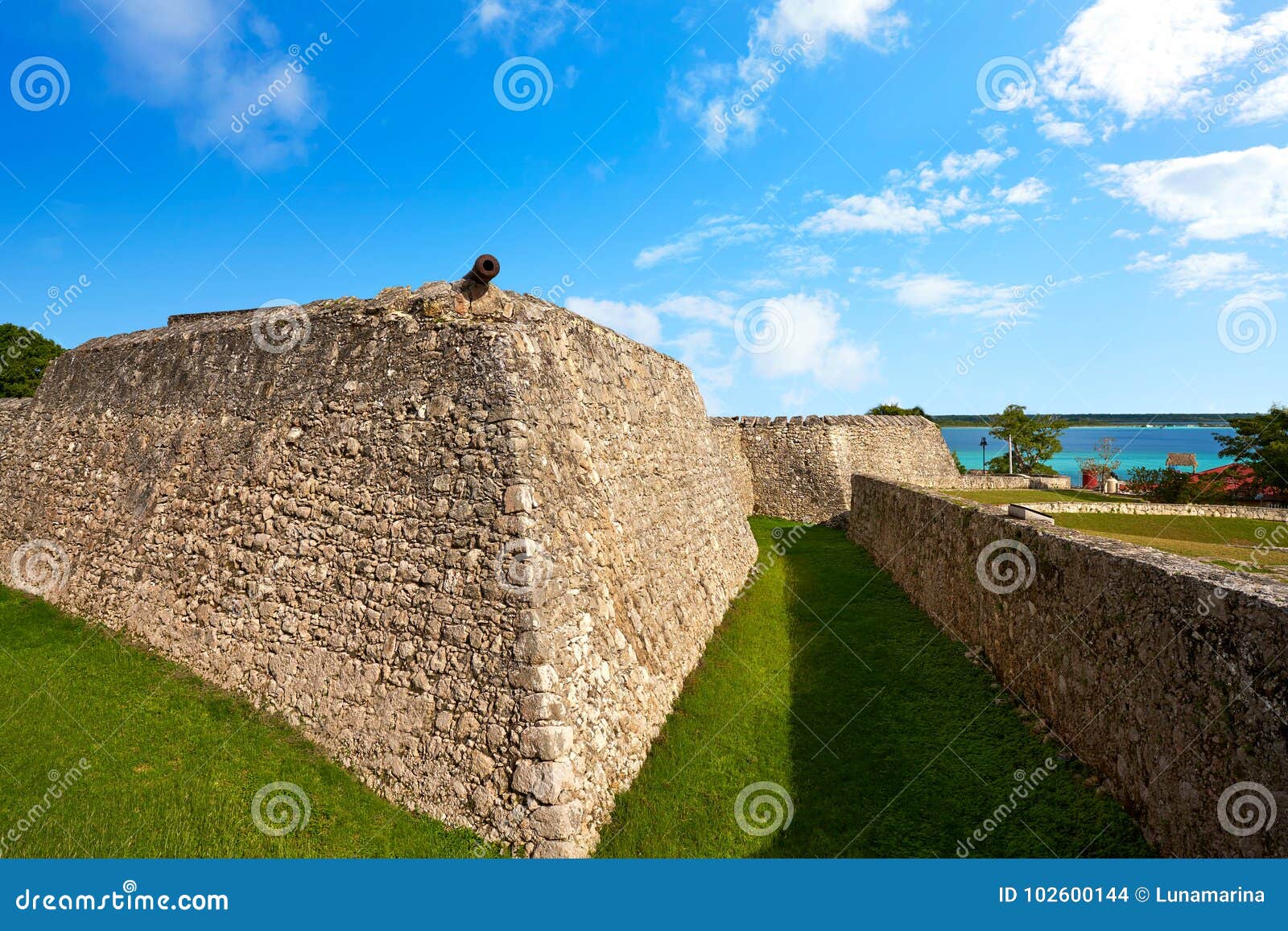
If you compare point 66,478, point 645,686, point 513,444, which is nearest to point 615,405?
point 513,444

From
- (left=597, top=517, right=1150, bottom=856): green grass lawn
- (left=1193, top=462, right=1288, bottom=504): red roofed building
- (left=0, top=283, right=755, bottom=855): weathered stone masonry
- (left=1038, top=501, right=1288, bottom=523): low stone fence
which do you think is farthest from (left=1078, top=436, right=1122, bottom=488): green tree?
(left=0, top=283, right=755, bottom=855): weathered stone masonry

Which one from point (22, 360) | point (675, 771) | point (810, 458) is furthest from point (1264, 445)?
point (22, 360)

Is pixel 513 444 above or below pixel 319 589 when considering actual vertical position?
above

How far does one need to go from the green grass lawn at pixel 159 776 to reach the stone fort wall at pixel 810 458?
24029 millimetres

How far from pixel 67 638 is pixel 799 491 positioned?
90.5 feet

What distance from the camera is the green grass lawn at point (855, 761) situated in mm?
6820

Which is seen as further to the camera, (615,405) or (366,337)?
(615,405)

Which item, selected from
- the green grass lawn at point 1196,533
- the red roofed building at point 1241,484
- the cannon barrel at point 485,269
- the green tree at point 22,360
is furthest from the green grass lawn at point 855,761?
the green tree at point 22,360

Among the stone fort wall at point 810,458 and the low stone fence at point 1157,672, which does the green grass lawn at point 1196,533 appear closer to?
the low stone fence at point 1157,672

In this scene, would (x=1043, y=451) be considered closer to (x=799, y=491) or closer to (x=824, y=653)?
(x=799, y=491)

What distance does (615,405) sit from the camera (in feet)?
37.2

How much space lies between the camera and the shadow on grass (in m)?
6.68

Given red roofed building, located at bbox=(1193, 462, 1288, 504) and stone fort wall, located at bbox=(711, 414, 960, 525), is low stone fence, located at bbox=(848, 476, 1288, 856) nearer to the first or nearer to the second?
stone fort wall, located at bbox=(711, 414, 960, 525)

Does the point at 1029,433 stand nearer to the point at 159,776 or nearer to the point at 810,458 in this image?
the point at 810,458
